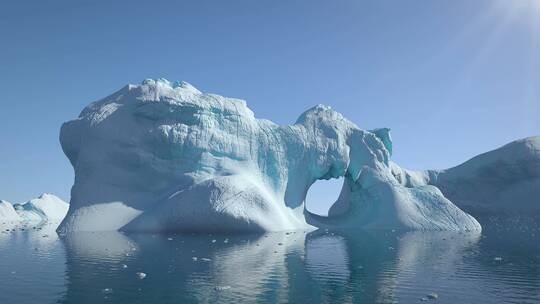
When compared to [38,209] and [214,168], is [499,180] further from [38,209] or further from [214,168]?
[38,209]

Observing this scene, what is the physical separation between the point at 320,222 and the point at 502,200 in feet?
108

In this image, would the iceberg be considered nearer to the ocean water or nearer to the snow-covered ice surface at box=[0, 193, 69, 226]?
the snow-covered ice surface at box=[0, 193, 69, 226]

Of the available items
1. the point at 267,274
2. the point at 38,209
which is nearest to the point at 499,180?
the point at 267,274

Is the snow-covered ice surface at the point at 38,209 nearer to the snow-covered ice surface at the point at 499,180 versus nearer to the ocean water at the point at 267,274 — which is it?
the snow-covered ice surface at the point at 499,180

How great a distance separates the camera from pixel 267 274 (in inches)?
577

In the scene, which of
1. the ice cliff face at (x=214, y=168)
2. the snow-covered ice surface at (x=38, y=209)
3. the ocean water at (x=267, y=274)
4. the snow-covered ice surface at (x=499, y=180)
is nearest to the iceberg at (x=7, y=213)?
the snow-covered ice surface at (x=38, y=209)

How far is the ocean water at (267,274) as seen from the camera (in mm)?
11414

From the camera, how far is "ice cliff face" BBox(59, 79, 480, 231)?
3166 centimetres

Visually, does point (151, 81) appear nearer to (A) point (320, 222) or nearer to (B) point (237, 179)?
(B) point (237, 179)

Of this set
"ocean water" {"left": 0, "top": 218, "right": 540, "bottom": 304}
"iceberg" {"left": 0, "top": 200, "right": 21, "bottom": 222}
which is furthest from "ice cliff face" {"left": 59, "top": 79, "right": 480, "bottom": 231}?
"iceberg" {"left": 0, "top": 200, "right": 21, "bottom": 222}

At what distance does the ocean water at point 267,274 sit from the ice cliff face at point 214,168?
25.8 feet

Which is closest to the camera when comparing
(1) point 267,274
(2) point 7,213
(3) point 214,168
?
(1) point 267,274

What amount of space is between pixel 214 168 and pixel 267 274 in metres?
21.7

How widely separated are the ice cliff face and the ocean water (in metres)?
7.86
